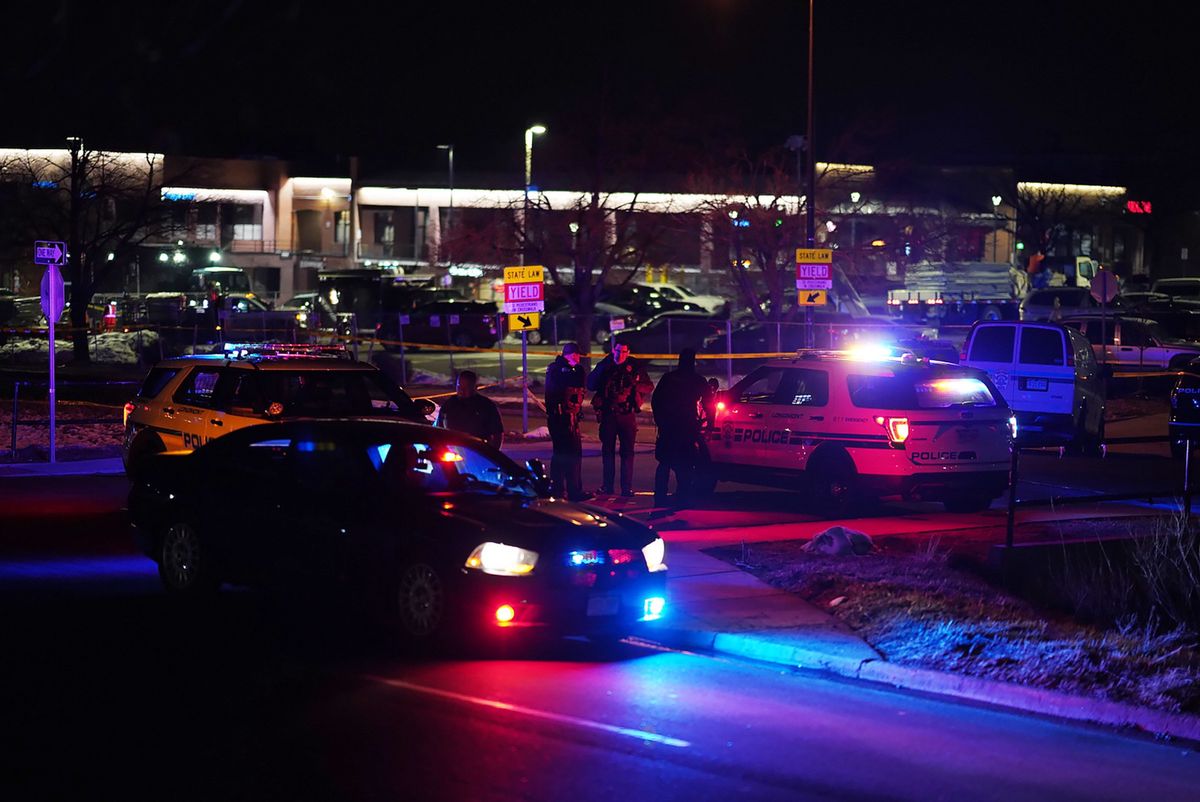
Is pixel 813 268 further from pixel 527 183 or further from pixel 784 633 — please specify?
pixel 784 633

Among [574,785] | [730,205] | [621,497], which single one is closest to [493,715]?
[574,785]

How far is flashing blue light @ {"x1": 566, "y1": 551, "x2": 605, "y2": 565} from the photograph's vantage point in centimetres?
A: 940

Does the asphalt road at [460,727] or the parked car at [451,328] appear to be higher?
the parked car at [451,328]

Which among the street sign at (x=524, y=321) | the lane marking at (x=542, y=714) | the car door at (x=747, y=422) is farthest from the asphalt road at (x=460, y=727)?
the street sign at (x=524, y=321)

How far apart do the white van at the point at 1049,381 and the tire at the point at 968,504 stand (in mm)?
5830

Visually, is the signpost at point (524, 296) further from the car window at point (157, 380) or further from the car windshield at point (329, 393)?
the car window at point (157, 380)

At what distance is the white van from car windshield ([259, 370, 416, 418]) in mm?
11132

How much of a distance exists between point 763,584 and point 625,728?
4.48m

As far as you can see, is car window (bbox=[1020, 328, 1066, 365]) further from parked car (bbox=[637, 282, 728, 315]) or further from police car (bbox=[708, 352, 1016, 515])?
parked car (bbox=[637, 282, 728, 315])

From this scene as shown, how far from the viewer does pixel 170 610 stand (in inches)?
422

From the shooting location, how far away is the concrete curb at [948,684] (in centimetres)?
836

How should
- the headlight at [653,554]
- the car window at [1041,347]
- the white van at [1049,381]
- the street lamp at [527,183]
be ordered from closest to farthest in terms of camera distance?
1. the headlight at [653,554]
2. the white van at [1049,381]
3. the car window at [1041,347]
4. the street lamp at [527,183]

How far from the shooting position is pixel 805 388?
16.7m

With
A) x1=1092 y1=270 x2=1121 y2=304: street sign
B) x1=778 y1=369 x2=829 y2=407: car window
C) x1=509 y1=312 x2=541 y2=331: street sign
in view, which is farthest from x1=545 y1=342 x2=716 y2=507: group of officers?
x1=1092 y1=270 x2=1121 y2=304: street sign
